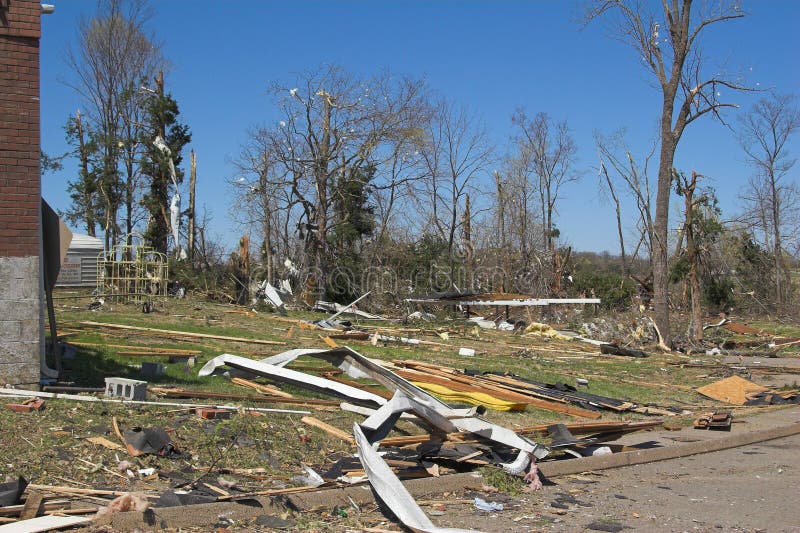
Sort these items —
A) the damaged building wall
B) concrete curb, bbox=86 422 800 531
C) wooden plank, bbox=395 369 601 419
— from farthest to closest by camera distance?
wooden plank, bbox=395 369 601 419 → the damaged building wall → concrete curb, bbox=86 422 800 531

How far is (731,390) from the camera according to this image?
14562 millimetres

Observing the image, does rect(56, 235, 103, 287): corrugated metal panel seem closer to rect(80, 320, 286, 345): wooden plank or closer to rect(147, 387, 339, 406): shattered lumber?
rect(80, 320, 286, 345): wooden plank

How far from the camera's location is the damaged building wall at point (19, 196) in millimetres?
8938

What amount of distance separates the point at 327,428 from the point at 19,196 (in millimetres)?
4544

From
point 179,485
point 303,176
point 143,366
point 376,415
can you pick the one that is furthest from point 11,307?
point 303,176

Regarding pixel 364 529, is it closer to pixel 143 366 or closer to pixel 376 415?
pixel 376 415

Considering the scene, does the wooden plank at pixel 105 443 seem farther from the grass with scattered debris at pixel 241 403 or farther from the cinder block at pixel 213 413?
the cinder block at pixel 213 413

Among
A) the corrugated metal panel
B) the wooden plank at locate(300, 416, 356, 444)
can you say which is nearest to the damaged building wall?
the wooden plank at locate(300, 416, 356, 444)

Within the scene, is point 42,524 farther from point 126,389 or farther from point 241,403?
point 241,403

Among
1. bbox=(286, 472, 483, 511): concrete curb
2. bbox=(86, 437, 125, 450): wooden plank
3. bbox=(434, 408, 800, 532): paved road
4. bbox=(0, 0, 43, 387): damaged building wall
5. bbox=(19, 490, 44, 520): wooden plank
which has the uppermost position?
bbox=(0, 0, 43, 387): damaged building wall

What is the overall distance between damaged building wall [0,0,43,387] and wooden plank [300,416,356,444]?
3207 millimetres

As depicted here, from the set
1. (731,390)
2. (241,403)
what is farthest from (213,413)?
(731,390)

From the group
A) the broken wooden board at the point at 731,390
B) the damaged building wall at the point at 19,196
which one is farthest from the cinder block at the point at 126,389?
the broken wooden board at the point at 731,390

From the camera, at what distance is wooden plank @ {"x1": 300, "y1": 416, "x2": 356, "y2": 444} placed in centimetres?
849
